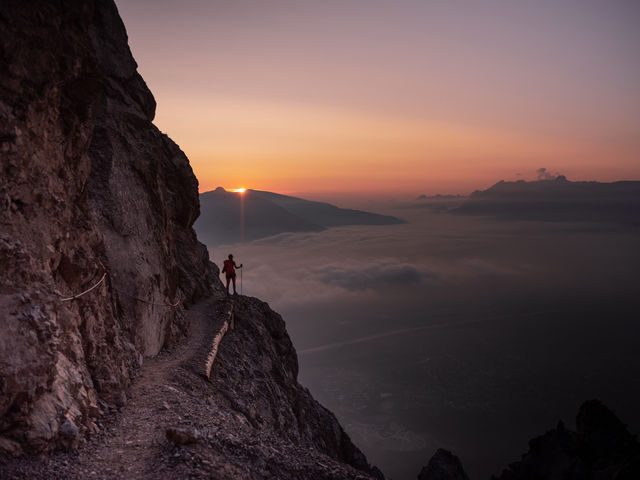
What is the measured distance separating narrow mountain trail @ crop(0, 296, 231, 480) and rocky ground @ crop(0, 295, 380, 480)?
17 millimetres

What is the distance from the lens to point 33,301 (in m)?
8.52

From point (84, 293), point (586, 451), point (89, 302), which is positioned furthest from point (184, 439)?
point (586, 451)

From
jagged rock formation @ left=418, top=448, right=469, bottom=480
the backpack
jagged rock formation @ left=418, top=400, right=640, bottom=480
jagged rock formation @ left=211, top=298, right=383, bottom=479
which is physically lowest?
jagged rock formation @ left=418, top=448, right=469, bottom=480

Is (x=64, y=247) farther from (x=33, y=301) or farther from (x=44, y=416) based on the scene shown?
(x=44, y=416)

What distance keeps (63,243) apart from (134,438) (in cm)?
552

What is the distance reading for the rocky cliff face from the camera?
26.3ft

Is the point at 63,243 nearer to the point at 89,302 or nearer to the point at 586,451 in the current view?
the point at 89,302

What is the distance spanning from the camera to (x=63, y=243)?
11.1 metres

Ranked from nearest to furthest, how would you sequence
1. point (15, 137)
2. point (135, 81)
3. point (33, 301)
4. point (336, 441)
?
point (33, 301)
point (15, 137)
point (135, 81)
point (336, 441)

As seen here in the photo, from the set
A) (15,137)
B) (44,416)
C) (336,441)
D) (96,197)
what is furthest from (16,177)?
(336,441)

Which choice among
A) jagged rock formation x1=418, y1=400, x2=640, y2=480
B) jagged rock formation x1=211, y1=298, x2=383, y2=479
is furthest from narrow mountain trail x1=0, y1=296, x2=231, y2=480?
jagged rock formation x1=418, y1=400, x2=640, y2=480

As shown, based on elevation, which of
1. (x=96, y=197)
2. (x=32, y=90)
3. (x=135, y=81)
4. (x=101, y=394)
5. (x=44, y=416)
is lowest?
(x=101, y=394)

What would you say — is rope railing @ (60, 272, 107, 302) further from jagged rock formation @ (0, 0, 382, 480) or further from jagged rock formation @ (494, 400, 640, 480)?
jagged rock formation @ (494, 400, 640, 480)

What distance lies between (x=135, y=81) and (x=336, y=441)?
1110 inches
